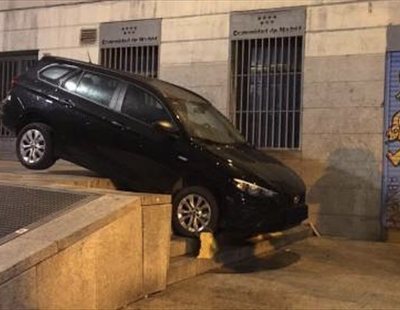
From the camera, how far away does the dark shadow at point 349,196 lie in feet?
38.6

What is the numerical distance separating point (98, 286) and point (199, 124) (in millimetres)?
3407

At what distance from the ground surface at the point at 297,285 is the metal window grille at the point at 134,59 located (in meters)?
5.69

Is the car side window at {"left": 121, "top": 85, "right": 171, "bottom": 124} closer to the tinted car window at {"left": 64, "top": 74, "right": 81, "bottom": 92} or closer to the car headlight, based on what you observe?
the tinted car window at {"left": 64, "top": 74, "right": 81, "bottom": 92}

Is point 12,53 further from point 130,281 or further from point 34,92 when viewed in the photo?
point 130,281

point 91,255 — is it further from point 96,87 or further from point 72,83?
point 72,83

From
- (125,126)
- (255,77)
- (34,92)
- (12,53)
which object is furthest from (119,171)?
(12,53)

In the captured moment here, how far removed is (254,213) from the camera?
8016mm

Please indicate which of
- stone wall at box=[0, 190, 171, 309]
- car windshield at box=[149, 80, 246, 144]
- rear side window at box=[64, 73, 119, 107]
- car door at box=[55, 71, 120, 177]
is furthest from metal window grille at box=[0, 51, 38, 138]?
stone wall at box=[0, 190, 171, 309]

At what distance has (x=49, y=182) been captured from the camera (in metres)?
8.10

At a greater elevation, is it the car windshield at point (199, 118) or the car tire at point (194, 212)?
the car windshield at point (199, 118)

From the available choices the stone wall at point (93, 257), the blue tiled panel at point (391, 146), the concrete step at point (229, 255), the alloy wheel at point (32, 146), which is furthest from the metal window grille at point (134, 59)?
the stone wall at point (93, 257)

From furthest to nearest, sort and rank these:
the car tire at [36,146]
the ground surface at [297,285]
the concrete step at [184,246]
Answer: the car tire at [36,146] < the concrete step at [184,246] < the ground surface at [297,285]

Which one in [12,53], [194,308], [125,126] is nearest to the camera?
[194,308]

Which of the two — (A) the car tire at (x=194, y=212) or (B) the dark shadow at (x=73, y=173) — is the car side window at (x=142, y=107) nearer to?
(A) the car tire at (x=194, y=212)
